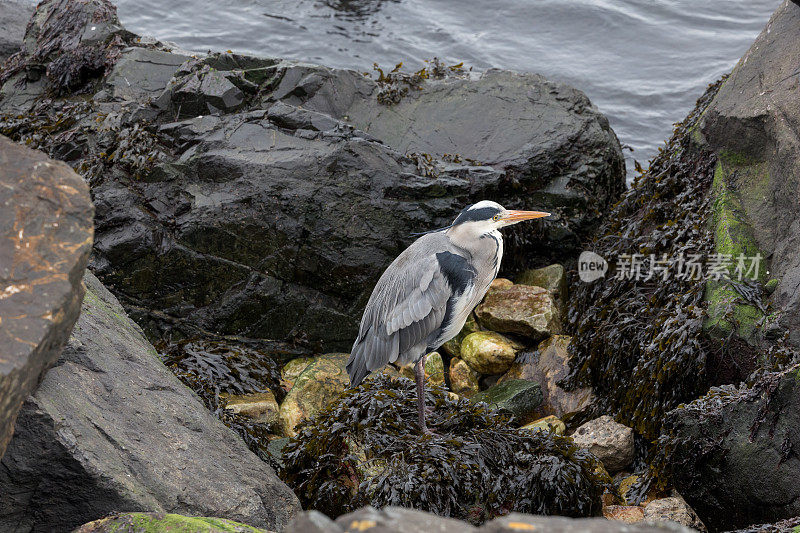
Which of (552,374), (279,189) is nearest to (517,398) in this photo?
(552,374)

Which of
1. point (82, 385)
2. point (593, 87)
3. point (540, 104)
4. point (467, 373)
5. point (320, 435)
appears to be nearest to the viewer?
point (82, 385)

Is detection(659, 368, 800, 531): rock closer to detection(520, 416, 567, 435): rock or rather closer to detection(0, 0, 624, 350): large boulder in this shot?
Answer: detection(520, 416, 567, 435): rock

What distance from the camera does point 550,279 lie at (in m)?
6.53

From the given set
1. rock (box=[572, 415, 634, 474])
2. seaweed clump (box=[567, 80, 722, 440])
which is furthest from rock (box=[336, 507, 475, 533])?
seaweed clump (box=[567, 80, 722, 440])

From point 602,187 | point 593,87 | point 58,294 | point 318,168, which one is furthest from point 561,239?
point 593,87

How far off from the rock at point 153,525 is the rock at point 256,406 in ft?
8.13

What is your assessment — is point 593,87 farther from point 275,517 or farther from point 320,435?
point 275,517

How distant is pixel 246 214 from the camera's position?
6.02 metres

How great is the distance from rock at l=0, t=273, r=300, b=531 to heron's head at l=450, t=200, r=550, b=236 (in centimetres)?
189

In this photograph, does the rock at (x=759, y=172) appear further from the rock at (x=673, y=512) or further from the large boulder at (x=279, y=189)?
the large boulder at (x=279, y=189)

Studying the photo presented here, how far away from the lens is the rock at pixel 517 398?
5.49m

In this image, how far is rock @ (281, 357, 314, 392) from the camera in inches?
240

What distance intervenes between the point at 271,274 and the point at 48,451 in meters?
3.40

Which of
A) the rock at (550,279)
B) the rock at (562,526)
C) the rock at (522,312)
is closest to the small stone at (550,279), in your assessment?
the rock at (550,279)
